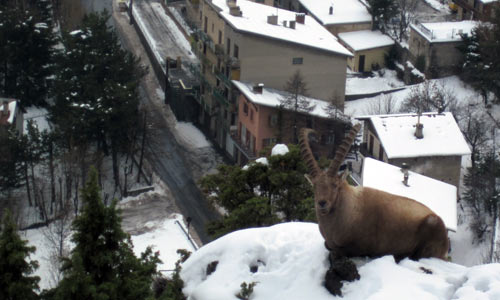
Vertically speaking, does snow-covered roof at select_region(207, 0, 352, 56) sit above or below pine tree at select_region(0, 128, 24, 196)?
above

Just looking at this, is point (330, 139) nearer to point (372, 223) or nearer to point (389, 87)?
point (389, 87)

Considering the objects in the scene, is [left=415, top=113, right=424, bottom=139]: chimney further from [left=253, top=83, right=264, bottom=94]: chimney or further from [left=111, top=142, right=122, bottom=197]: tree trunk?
[left=111, top=142, right=122, bottom=197]: tree trunk

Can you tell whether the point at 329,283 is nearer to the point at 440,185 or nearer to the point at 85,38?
the point at 440,185

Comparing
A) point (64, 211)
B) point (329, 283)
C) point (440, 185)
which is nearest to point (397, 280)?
point (329, 283)

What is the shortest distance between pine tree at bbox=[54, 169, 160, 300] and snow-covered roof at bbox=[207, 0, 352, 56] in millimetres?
41539

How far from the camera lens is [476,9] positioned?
81.4 metres

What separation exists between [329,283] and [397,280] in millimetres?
1695

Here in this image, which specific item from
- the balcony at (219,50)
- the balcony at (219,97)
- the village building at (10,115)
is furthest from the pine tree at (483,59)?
the village building at (10,115)

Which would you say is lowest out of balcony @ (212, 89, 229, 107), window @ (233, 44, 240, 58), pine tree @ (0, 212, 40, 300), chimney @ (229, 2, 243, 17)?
balcony @ (212, 89, 229, 107)

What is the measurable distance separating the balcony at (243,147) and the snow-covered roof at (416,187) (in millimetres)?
12172

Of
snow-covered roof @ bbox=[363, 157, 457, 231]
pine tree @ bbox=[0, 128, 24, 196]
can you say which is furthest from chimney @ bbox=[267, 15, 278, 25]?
pine tree @ bbox=[0, 128, 24, 196]

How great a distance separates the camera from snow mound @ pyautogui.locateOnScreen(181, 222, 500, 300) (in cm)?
1927

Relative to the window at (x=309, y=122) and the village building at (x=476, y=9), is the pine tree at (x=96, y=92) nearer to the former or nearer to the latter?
the window at (x=309, y=122)

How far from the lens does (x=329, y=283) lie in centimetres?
2031
